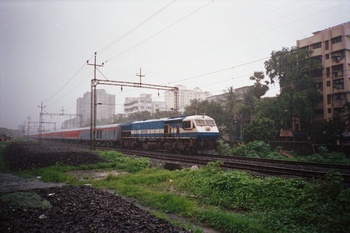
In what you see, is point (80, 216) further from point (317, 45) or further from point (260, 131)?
point (317, 45)

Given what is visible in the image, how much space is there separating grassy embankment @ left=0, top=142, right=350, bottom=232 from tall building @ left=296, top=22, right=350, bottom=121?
1295 inches

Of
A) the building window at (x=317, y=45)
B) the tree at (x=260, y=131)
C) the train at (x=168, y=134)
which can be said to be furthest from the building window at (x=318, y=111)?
the train at (x=168, y=134)

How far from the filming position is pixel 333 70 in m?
37.7

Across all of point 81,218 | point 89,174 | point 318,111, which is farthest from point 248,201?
point 318,111

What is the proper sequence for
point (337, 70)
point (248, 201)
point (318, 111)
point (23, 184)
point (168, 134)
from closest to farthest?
point (248, 201) → point (23, 184) → point (168, 134) → point (337, 70) → point (318, 111)

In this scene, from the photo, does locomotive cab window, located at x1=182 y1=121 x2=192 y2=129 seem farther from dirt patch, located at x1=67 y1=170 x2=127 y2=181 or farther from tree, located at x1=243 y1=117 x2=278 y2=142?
tree, located at x1=243 y1=117 x2=278 y2=142

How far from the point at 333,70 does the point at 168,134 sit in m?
30.5

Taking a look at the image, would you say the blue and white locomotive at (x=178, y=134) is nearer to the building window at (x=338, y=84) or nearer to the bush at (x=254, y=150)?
the bush at (x=254, y=150)

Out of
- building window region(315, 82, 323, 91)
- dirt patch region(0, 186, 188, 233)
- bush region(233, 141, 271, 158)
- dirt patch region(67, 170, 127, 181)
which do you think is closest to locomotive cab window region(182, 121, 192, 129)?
bush region(233, 141, 271, 158)

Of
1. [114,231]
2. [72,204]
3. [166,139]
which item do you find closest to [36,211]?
[72,204]

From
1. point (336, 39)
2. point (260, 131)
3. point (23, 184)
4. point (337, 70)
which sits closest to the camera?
point (23, 184)

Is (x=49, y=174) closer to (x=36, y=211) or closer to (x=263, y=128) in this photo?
(x=36, y=211)

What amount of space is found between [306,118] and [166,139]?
23515 mm

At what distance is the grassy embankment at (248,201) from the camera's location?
5.29 meters
